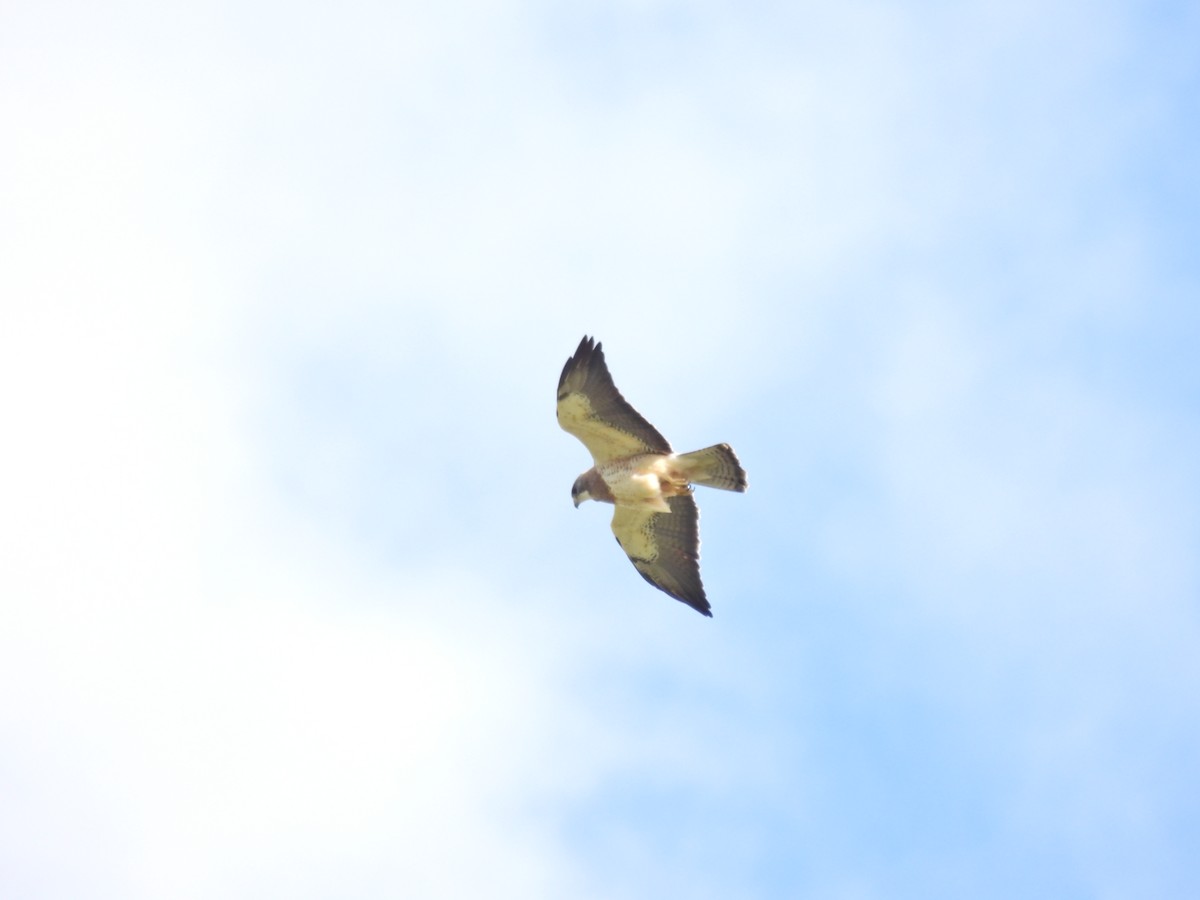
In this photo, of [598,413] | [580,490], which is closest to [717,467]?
[598,413]

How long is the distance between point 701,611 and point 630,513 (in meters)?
1.27

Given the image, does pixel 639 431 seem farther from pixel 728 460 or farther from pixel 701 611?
pixel 701 611

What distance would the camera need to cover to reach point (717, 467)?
14562 millimetres

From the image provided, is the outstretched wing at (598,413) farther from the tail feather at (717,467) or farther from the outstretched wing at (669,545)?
the outstretched wing at (669,545)

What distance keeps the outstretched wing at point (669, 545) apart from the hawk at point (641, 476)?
10 millimetres

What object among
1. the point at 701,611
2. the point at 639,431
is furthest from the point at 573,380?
the point at 701,611

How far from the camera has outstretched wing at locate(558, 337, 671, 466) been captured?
14.4m

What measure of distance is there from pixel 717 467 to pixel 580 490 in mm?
1553

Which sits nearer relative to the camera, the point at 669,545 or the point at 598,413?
the point at 598,413

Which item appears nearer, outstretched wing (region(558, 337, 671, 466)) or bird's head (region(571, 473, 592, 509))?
outstretched wing (region(558, 337, 671, 466))

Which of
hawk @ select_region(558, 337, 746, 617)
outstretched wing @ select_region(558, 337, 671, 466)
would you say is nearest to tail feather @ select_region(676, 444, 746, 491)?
hawk @ select_region(558, 337, 746, 617)

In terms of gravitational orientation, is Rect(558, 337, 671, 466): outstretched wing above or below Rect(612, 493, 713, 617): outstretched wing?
above

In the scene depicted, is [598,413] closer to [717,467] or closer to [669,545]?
[717,467]

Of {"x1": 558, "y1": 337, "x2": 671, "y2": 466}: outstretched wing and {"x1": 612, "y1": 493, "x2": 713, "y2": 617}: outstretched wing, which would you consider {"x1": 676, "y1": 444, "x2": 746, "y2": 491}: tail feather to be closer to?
{"x1": 558, "y1": 337, "x2": 671, "y2": 466}: outstretched wing
